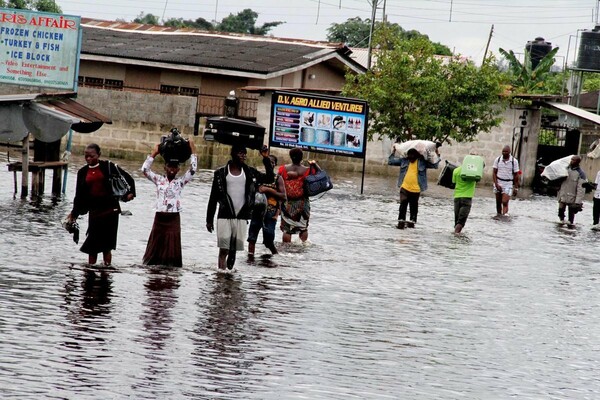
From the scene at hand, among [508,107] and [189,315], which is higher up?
[508,107]

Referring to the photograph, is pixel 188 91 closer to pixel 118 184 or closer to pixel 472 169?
pixel 472 169

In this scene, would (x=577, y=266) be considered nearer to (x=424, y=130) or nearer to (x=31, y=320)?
(x=31, y=320)

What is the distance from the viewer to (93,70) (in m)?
47.7

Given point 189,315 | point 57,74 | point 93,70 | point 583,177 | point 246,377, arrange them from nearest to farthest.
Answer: point 246,377 < point 189,315 < point 57,74 < point 583,177 < point 93,70

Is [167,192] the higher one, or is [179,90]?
[179,90]

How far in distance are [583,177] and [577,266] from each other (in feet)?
26.3

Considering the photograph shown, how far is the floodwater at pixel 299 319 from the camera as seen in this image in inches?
397

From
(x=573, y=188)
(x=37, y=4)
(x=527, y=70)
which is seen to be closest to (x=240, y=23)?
(x=37, y=4)

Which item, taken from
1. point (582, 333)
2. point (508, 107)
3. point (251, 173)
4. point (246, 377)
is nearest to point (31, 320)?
point (246, 377)

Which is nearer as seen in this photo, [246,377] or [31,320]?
[246,377]

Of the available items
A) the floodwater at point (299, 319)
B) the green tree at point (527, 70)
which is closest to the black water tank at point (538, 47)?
the green tree at point (527, 70)

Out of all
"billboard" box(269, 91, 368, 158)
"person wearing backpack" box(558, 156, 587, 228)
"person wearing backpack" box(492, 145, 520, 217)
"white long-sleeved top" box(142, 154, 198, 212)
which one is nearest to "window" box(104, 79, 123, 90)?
"billboard" box(269, 91, 368, 158)

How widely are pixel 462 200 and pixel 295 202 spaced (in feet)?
16.8

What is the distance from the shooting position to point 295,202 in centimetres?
1980
